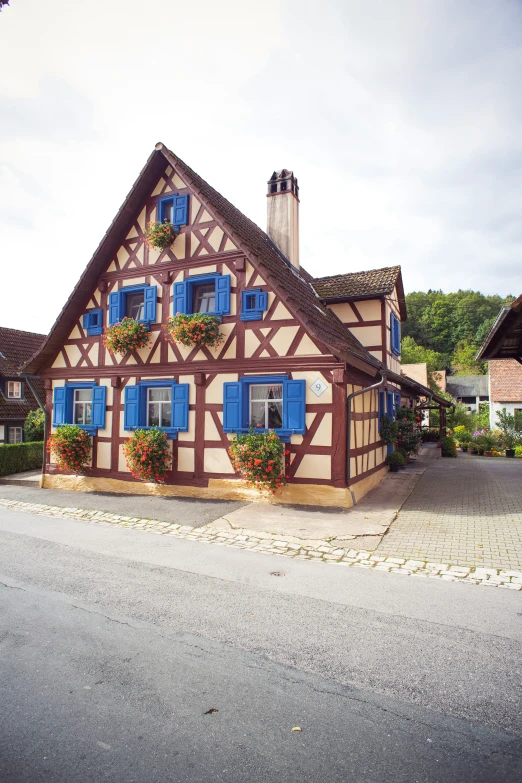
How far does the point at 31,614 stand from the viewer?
15.8 feet

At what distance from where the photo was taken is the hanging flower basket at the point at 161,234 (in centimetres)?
1222

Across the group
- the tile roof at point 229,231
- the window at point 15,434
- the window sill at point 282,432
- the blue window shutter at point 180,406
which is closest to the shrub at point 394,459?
the tile roof at point 229,231

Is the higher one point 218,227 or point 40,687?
point 218,227

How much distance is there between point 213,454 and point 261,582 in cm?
584

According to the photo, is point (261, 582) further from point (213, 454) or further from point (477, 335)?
point (477, 335)

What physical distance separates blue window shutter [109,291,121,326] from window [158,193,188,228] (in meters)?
2.35

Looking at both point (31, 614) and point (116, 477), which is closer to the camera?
point (31, 614)

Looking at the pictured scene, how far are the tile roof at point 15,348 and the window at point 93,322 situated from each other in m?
12.8

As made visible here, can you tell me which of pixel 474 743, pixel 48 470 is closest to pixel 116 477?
pixel 48 470

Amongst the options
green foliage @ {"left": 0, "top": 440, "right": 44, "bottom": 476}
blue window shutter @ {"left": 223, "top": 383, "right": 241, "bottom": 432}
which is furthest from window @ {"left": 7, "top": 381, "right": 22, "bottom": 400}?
blue window shutter @ {"left": 223, "top": 383, "right": 241, "bottom": 432}

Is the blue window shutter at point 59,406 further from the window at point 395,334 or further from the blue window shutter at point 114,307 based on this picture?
the window at point 395,334

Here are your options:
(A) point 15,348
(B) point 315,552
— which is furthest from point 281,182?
(A) point 15,348

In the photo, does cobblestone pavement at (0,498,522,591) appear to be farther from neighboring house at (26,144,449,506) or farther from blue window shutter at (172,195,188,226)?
Result: blue window shutter at (172,195,188,226)

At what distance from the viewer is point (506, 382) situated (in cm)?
2931
